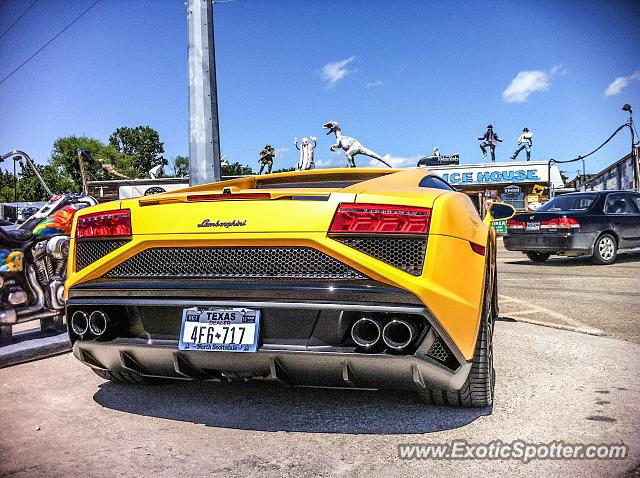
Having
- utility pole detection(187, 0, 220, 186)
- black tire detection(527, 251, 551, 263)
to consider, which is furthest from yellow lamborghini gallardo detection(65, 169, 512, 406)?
black tire detection(527, 251, 551, 263)

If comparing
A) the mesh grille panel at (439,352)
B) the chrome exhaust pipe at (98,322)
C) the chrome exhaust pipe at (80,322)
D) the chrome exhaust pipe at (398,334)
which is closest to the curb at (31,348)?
the chrome exhaust pipe at (80,322)

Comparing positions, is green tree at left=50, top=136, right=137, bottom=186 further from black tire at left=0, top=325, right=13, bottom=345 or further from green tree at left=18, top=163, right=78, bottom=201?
black tire at left=0, top=325, right=13, bottom=345

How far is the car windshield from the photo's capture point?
11148mm

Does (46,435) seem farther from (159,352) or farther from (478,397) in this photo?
(478,397)

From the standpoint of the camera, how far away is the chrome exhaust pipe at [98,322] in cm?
272

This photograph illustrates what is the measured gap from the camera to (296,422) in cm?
276

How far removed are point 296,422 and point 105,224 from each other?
4.50ft

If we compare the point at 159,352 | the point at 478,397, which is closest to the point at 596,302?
the point at 478,397

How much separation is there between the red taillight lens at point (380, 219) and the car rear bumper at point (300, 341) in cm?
Answer: 25

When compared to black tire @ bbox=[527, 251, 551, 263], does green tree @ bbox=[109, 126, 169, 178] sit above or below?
above

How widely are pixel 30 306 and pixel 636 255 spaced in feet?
43.1

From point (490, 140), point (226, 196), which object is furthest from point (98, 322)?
point (490, 140)

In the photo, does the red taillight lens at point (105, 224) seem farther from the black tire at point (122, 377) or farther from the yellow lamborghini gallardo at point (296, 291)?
the black tire at point (122, 377)

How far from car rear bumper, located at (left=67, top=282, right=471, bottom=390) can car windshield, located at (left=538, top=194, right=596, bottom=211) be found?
32.1 ft
